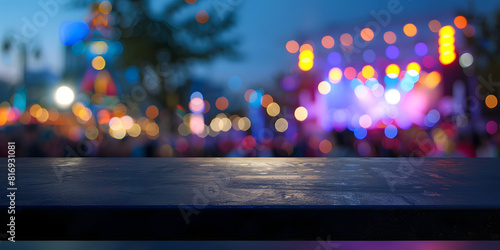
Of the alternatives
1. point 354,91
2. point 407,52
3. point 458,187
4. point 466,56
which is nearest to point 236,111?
point 354,91

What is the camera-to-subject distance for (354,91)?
22.9 metres

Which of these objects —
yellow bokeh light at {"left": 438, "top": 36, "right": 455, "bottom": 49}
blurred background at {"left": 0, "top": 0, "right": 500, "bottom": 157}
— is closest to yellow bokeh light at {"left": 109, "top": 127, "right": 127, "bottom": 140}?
blurred background at {"left": 0, "top": 0, "right": 500, "bottom": 157}

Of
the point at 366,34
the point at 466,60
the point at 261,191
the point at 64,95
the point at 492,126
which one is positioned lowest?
the point at 492,126

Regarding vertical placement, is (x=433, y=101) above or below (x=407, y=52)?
below

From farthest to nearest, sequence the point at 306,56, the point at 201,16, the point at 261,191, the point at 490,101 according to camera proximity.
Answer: the point at 490,101 → the point at 306,56 → the point at 201,16 → the point at 261,191

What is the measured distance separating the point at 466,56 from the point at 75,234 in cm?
1559

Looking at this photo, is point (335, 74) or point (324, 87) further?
point (324, 87)

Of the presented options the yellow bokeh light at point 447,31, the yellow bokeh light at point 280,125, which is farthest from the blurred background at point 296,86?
the yellow bokeh light at point 280,125

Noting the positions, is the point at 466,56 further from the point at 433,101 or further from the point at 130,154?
the point at 130,154

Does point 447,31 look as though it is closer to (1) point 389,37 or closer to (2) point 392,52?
(1) point 389,37

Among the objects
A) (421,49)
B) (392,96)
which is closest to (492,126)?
(392,96)

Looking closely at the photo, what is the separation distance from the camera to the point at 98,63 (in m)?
12.6

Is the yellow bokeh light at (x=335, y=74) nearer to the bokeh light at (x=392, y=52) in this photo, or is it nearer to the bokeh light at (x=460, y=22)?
the bokeh light at (x=392, y=52)

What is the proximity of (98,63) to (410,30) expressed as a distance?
12.6 meters
